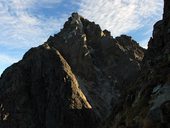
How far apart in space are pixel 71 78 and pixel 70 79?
1.10 meters

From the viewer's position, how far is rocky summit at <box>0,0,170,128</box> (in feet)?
443

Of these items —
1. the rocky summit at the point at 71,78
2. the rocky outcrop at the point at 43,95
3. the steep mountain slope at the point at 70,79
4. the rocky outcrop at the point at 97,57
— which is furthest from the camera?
the rocky outcrop at the point at 97,57

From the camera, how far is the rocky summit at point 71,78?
13488 centimetres

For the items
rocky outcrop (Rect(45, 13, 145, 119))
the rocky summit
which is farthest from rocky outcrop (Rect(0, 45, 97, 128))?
rocky outcrop (Rect(45, 13, 145, 119))

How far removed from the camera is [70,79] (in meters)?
140

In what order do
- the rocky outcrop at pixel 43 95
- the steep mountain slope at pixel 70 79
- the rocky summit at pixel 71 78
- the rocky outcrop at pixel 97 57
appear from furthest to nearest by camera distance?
the rocky outcrop at pixel 97 57 < the steep mountain slope at pixel 70 79 < the rocky summit at pixel 71 78 < the rocky outcrop at pixel 43 95

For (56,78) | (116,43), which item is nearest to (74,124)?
(56,78)

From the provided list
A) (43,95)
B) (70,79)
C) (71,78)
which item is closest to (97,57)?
(71,78)

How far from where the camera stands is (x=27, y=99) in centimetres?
14450

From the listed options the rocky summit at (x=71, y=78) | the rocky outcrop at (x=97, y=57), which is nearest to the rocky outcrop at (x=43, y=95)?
the rocky summit at (x=71, y=78)

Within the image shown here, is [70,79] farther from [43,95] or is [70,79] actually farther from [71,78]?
[43,95]

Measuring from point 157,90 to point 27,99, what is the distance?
106476 millimetres

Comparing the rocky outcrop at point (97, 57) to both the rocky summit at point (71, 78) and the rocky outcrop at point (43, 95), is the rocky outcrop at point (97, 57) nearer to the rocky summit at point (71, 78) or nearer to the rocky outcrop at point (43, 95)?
the rocky summit at point (71, 78)

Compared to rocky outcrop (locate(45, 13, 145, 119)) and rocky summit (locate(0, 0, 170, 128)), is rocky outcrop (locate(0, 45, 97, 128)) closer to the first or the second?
rocky summit (locate(0, 0, 170, 128))
